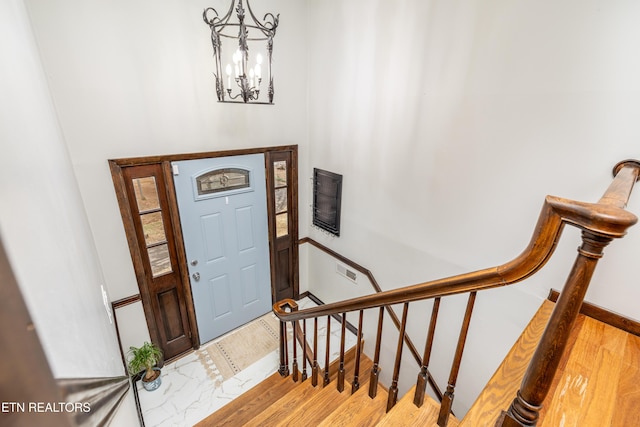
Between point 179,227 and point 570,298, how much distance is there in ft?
9.57

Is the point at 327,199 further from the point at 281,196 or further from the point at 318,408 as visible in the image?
the point at 318,408

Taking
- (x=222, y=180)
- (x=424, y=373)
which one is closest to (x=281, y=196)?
(x=222, y=180)

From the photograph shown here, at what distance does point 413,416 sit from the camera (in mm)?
1288

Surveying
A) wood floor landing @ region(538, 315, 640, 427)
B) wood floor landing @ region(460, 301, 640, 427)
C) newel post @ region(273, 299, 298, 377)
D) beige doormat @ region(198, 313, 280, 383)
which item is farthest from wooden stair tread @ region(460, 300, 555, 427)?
beige doormat @ region(198, 313, 280, 383)

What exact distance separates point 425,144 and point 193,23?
2.17m

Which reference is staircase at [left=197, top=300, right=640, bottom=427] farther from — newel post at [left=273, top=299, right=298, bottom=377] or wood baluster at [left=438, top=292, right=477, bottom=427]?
newel post at [left=273, top=299, right=298, bottom=377]

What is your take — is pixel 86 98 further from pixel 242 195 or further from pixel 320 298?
pixel 320 298

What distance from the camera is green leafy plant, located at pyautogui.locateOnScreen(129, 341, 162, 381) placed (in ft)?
8.91

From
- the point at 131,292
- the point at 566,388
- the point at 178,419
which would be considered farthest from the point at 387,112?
the point at 178,419

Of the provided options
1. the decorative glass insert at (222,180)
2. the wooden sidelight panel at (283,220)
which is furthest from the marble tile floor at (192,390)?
the decorative glass insert at (222,180)

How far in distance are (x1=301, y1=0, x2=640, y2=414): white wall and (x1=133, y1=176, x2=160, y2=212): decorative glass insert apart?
1.79m

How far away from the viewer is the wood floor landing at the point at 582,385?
0.99 metres

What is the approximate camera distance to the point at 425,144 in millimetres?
2326

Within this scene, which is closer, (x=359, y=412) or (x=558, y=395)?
(x=558, y=395)
